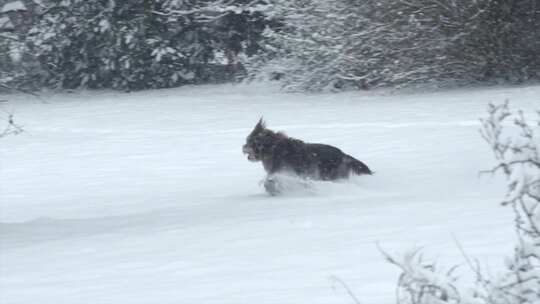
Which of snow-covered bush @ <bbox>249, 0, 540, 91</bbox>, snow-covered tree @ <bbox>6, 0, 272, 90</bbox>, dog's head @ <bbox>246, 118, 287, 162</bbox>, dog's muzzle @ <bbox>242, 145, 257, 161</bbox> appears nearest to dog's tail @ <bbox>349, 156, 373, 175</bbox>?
dog's head @ <bbox>246, 118, 287, 162</bbox>

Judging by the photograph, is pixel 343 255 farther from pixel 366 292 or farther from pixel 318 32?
pixel 318 32

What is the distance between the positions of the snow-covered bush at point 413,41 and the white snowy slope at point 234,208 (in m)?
1.15

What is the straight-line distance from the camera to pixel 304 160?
11.2m

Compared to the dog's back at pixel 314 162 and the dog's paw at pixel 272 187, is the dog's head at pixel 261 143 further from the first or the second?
the dog's paw at pixel 272 187

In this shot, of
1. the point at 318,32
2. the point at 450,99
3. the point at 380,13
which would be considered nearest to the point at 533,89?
the point at 450,99

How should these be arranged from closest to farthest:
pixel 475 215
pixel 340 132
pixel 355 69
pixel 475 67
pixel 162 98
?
pixel 475 215, pixel 340 132, pixel 475 67, pixel 355 69, pixel 162 98

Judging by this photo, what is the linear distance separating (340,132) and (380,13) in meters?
6.78

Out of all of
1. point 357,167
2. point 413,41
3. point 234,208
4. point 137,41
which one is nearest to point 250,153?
point 357,167

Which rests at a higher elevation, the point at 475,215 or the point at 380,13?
the point at 380,13

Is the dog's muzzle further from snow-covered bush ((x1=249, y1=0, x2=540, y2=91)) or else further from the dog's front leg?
snow-covered bush ((x1=249, y1=0, x2=540, y2=91))

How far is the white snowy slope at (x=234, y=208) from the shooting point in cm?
651

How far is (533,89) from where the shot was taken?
20.0 metres

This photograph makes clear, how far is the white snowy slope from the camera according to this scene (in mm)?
6508

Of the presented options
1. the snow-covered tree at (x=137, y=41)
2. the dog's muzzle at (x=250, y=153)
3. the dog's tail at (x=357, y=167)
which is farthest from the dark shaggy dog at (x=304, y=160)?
the snow-covered tree at (x=137, y=41)
